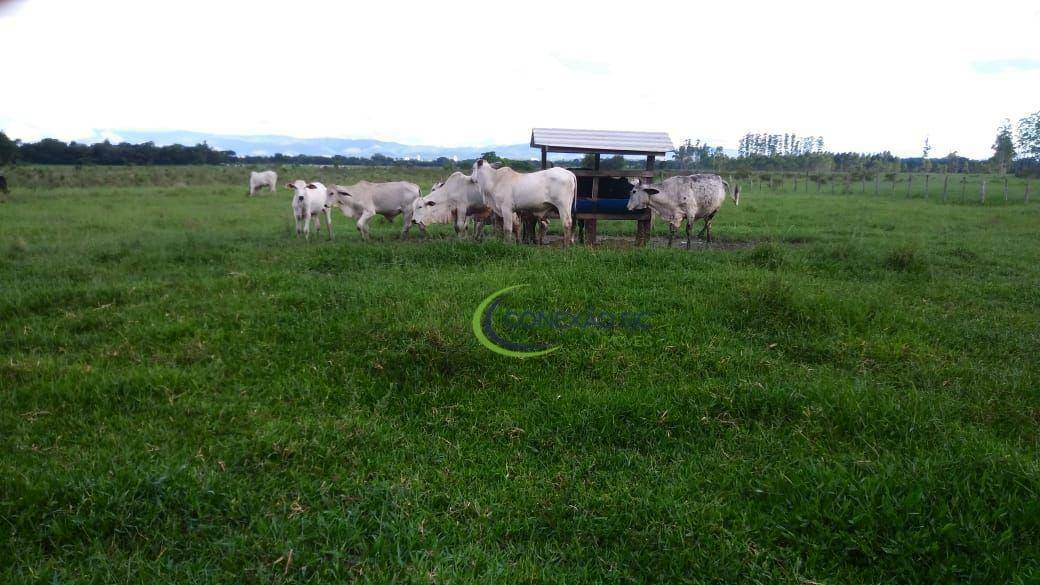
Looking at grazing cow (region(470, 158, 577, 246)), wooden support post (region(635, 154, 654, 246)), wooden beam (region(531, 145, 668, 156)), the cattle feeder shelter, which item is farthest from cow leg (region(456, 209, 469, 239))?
wooden support post (region(635, 154, 654, 246))

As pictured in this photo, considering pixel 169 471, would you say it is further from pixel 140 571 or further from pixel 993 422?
pixel 993 422

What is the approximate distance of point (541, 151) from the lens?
460 inches

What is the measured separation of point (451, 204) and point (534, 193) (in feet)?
7.21

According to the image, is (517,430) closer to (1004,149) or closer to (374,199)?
(374,199)

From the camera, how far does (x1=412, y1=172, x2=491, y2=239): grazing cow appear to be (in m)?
11.6

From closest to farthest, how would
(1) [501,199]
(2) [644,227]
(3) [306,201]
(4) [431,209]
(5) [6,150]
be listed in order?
(1) [501,199] < (2) [644,227] < (4) [431,209] < (3) [306,201] < (5) [6,150]

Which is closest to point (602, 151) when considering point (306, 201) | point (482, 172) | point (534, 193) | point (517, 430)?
point (534, 193)

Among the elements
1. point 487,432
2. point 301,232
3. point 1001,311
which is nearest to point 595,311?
point 487,432

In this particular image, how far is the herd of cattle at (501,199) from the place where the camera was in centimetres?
1048

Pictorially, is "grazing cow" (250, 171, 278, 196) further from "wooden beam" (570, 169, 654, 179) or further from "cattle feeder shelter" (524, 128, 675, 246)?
"wooden beam" (570, 169, 654, 179)

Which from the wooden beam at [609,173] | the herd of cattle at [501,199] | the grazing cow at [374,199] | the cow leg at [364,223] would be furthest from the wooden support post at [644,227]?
the cow leg at [364,223]

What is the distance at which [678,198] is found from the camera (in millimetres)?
11234

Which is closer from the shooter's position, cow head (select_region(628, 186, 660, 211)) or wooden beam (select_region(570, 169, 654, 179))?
cow head (select_region(628, 186, 660, 211))

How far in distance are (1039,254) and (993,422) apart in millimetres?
7846
